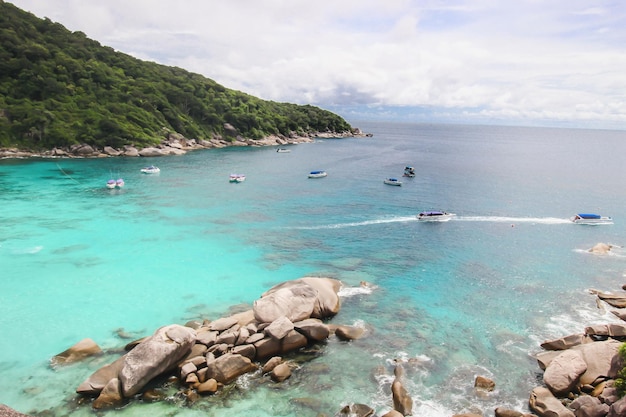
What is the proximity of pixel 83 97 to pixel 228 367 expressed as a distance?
14868cm

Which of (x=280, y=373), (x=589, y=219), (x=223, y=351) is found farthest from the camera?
(x=589, y=219)

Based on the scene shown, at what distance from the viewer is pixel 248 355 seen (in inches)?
1146

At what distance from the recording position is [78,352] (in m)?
30.0

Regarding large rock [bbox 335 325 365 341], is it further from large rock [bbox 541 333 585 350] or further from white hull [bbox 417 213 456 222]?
white hull [bbox 417 213 456 222]

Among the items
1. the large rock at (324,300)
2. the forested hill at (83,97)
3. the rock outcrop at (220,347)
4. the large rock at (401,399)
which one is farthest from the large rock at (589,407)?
the forested hill at (83,97)

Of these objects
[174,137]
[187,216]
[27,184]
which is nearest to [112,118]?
[174,137]

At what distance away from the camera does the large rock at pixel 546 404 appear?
23594 millimetres

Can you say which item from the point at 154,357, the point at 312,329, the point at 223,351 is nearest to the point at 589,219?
the point at 312,329

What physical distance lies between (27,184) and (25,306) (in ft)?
204

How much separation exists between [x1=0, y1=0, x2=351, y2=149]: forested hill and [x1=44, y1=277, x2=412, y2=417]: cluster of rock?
4668 inches

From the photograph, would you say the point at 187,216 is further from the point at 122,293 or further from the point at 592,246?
the point at 592,246

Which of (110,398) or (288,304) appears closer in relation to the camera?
(110,398)

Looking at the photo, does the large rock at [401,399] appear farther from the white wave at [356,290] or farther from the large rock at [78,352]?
the large rock at [78,352]

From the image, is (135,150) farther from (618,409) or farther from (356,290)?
(618,409)
